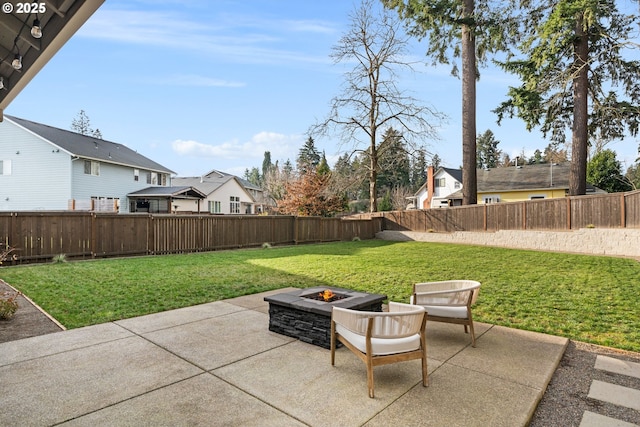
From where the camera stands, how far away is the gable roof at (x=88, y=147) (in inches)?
865

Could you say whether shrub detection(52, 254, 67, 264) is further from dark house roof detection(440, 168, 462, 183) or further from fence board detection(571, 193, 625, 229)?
dark house roof detection(440, 168, 462, 183)

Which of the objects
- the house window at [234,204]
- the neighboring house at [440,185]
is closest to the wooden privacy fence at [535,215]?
the neighboring house at [440,185]

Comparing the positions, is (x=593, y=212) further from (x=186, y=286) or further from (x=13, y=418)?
(x=13, y=418)

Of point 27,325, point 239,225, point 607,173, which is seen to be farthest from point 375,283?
point 607,173

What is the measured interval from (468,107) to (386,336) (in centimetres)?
1637

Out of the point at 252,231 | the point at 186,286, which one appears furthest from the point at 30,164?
the point at 186,286

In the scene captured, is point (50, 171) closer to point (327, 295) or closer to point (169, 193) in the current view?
point (169, 193)

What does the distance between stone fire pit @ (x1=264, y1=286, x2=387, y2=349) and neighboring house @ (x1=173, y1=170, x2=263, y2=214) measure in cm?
2696

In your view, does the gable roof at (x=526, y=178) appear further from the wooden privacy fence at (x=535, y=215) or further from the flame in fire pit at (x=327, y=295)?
the flame in fire pit at (x=327, y=295)

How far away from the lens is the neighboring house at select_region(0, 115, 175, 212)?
21.7 metres

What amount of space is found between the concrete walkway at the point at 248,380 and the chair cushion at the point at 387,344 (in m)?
0.32

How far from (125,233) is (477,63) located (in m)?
17.8

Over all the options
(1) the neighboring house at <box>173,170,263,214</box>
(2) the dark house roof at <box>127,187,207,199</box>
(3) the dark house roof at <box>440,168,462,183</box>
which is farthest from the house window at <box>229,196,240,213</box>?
(3) the dark house roof at <box>440,168,462,183</box>

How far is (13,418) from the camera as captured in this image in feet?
7.95
